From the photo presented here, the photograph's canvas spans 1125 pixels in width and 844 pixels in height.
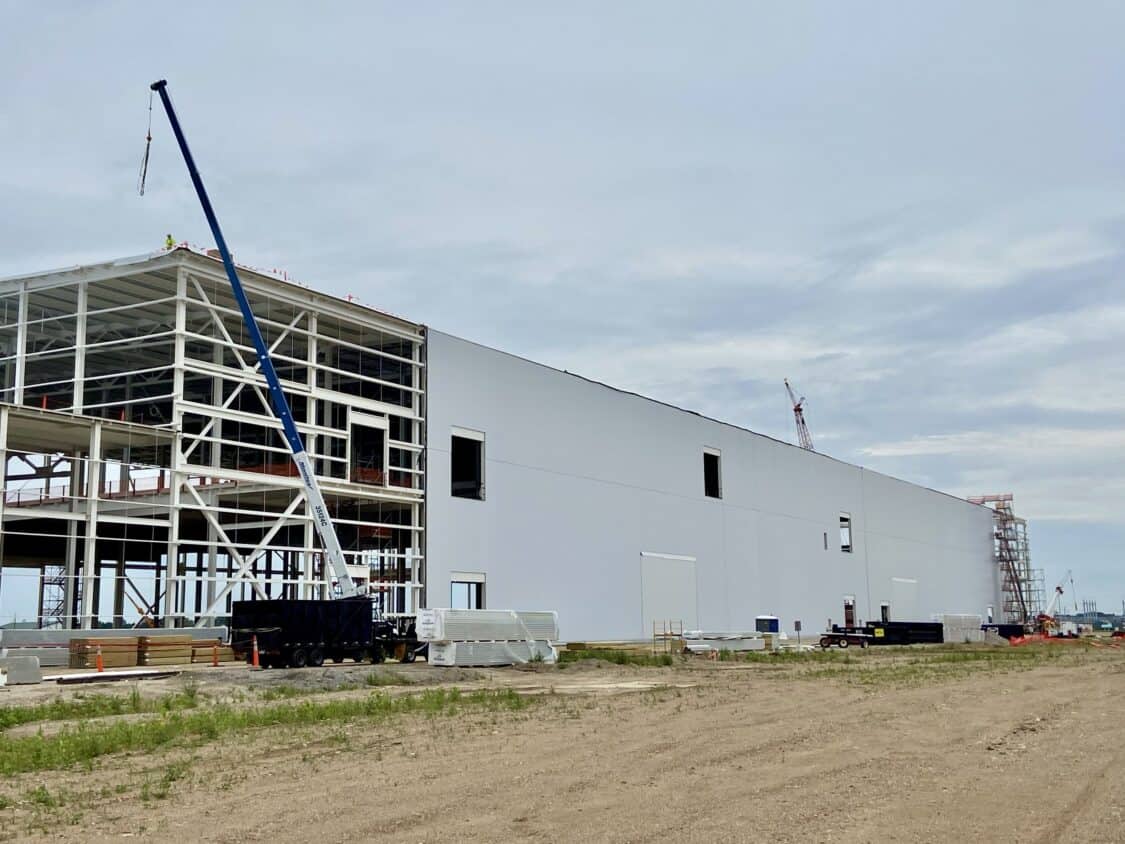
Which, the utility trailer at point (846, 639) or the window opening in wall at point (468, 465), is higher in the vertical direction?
the window opening in wall at point (468, 465)

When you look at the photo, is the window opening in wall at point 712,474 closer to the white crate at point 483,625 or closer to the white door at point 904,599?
the white door at point 904,599

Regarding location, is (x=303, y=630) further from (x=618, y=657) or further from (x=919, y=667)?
(x=919, y=667)

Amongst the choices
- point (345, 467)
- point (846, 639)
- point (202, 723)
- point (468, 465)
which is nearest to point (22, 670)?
point (202, 723)

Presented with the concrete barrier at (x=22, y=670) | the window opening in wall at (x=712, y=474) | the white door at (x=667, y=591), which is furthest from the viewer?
the window opening in wall at (x=712, y=474)

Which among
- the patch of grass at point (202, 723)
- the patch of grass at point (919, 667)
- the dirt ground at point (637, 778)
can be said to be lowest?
the patch of grass at point (919, 667)

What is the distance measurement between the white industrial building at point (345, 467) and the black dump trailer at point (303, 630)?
4388mm

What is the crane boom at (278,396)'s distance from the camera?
41.4m

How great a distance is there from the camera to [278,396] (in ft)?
137

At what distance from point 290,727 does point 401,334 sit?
107 feet

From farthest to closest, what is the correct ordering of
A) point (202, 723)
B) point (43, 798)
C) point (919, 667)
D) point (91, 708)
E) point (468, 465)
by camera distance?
point (468, 465), point (919, 667), point (91, 708), point (202, 723), point (43, 798)

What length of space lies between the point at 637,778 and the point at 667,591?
49.7 metres

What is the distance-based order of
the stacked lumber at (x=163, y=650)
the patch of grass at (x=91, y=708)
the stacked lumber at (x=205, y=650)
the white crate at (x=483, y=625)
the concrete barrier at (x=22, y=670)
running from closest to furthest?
the patch of grass at (x=91, y=708), the concrete barrier at (x=22, y=670), the stacked lumber at (x=163, y=650), the stacked lumber at (x=205, y=650), the white crate at (x=483, y=625)

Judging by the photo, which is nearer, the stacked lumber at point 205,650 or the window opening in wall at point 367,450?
the stacked lumber at point 205,650

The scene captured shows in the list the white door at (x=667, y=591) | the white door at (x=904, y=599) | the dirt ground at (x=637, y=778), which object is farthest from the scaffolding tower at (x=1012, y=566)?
the dirt ground at (x=637, y=778)
